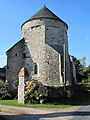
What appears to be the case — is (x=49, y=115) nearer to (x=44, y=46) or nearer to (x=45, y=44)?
(x=44, y=46)

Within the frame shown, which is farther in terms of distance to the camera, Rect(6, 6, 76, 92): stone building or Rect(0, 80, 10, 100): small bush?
Rect(6, 6, 76, 92): stone building

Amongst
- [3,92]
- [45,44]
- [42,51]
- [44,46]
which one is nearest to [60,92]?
[3,92]

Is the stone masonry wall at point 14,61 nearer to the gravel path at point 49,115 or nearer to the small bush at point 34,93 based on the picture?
the small bush at point 34,93

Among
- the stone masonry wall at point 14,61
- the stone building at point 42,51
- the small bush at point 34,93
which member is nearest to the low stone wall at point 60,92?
the small bush at point 34,93

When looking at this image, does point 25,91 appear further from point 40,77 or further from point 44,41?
point 44,41

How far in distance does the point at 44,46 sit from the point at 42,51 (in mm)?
927

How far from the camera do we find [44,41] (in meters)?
31.8

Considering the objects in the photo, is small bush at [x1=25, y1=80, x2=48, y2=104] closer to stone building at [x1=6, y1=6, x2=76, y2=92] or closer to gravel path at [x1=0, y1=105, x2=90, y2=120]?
gravel path at [x1=0, y1=105, x2=90, y2=120]

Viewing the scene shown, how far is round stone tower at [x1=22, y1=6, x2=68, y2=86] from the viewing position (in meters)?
30.5

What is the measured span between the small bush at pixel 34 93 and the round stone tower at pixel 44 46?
8706mm

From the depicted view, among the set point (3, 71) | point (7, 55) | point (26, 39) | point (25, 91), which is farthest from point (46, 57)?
point (3, 71)

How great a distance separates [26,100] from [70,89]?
7.11 meters

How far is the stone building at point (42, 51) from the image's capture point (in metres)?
30.6

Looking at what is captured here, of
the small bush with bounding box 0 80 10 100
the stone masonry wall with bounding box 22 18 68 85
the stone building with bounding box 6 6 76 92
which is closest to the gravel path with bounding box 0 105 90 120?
the small bush with bounding box 0 80 10 100
